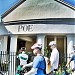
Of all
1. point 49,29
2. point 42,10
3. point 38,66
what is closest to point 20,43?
point 49,29

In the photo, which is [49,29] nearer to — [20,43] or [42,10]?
[42,10]

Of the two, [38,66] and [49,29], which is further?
[49,29]

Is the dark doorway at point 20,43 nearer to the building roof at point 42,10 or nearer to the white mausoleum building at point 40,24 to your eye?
the white mausoleum building at point 40,24

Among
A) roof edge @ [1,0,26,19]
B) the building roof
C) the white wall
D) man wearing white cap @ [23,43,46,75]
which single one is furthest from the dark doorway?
man wearing white cap @ [23,43,46,75]

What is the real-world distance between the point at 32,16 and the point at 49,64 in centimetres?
596

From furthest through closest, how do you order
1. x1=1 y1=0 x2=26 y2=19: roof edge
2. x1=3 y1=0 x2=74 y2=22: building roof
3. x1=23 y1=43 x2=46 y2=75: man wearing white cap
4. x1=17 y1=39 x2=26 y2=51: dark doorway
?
x1=17 y1=39 x2=26 y2=51: dark doorway, x1=1 y1=0 x2=26 y2=19: roof edge, x1=3 y1=0 x2=74 y2=22: building roof, x1=23 y1=43 x2=46 y2=75: man wearing white cap

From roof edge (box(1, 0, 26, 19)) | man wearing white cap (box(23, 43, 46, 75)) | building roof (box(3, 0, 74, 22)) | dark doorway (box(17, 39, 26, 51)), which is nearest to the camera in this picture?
man wearing white cap (box(23, 43, 46, 75))

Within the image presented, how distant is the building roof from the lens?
404 inches

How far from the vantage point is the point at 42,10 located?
10.5 metres

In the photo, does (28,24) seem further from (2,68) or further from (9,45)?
(2,68)

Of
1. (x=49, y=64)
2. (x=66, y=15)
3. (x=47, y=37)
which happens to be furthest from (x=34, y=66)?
(x=47, y=37)

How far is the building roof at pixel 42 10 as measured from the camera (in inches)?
404

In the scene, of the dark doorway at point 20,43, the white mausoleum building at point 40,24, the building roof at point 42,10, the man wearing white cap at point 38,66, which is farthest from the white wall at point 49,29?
the man wearing white cap at point 38,66

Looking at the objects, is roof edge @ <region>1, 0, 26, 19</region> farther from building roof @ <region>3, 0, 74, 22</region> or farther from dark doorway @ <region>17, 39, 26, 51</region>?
dark doorway @ <region>17, 39, 26, 51</region>
